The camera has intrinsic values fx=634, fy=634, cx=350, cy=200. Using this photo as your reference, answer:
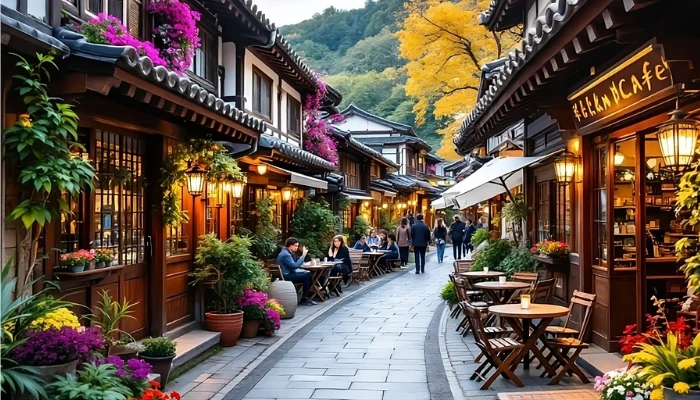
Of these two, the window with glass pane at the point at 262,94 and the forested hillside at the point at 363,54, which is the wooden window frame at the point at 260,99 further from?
the forested hillside at the point at 363,54

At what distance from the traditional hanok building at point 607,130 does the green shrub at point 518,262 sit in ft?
2.01

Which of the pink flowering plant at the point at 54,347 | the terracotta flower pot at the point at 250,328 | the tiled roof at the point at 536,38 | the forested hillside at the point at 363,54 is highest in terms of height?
→ the forested hillside at the point at 363,54

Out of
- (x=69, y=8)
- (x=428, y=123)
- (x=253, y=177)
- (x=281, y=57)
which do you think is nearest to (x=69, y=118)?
(x=69, y=8)

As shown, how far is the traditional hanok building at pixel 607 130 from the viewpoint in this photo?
4883mm

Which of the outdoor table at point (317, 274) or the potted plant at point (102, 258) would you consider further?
the outdoor table at point (317, 274)

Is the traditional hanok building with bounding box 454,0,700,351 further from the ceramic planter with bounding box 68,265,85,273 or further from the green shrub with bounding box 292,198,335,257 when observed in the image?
the green shrub with bounding box 292,198,335,257

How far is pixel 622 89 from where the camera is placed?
6.42 meters

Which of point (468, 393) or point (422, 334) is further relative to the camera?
point (422, 334)

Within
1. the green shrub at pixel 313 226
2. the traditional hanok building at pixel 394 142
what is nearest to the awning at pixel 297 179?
the green shrub at pixel 313 226

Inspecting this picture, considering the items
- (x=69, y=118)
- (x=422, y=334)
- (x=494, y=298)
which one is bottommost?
(x=422, y=334)

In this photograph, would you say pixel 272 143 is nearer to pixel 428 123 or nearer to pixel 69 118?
pixel 69 118

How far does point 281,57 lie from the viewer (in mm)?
15117

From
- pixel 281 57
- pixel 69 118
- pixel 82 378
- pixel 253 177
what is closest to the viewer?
pixel 82 378

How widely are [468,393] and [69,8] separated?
6.04 m
